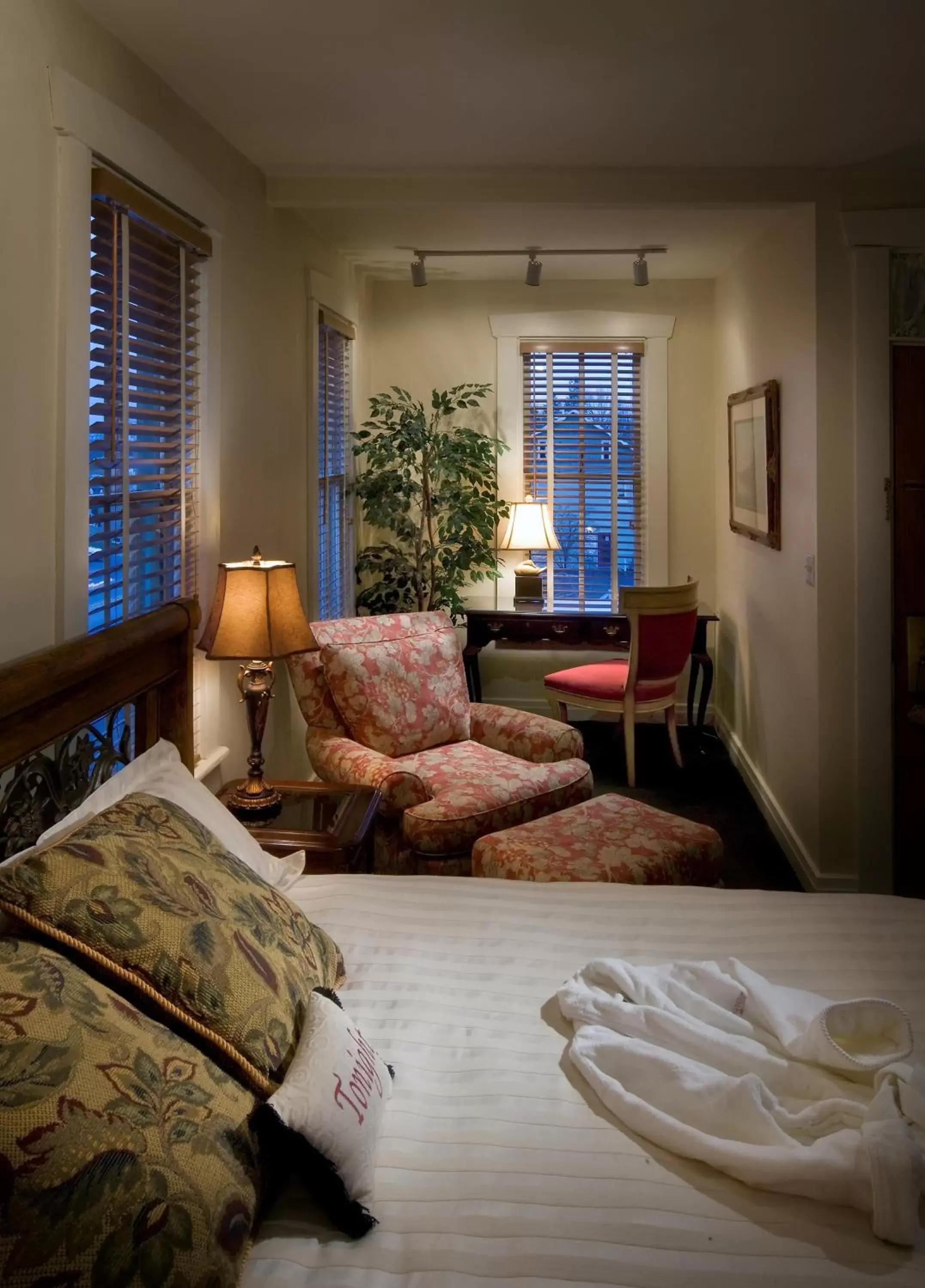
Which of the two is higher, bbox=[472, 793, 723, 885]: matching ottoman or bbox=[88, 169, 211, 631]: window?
bbox=[88, 169, 211, 631]: window

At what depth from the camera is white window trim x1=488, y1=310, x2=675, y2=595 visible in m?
5.79

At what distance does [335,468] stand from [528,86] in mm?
2403

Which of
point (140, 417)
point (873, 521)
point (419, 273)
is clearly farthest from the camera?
point (419, 273)

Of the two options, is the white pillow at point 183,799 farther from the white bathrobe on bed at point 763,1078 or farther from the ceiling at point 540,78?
the ceiling at point 540,78

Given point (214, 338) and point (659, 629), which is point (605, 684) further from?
point (214, 338)

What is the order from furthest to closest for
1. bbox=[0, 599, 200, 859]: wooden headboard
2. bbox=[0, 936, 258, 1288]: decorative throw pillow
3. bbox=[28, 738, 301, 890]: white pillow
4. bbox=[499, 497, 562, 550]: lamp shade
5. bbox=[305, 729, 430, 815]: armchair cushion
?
bbox=[499, 497, 562, 550]: lamp shade, bbox=[305, 729, 430, 815]: armchair cushion, bbox=[28, 738, 301, 890]: white pillow, bbox=[0, 599, 200, 859]: wooden headboard, bbox=[0, 936, 258, 1288]: decorative throw pillow

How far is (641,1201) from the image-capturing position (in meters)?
1.25

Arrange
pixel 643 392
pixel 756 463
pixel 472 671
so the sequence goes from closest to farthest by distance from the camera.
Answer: pixel 756 463, pixel 472 671, pixel 643 392

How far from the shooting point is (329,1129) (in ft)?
4.06

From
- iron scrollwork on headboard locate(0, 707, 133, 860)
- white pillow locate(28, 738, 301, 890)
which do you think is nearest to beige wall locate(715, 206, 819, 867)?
white pillow locate(28, 738, 301, 890)

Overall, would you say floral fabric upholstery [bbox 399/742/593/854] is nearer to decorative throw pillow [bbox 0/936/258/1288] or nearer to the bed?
the bed

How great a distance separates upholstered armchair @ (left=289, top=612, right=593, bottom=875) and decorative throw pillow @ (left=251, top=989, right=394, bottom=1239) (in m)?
1.79

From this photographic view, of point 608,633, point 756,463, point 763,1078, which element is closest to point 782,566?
point 756,463

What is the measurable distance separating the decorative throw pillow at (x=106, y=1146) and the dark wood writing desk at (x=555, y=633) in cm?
409
